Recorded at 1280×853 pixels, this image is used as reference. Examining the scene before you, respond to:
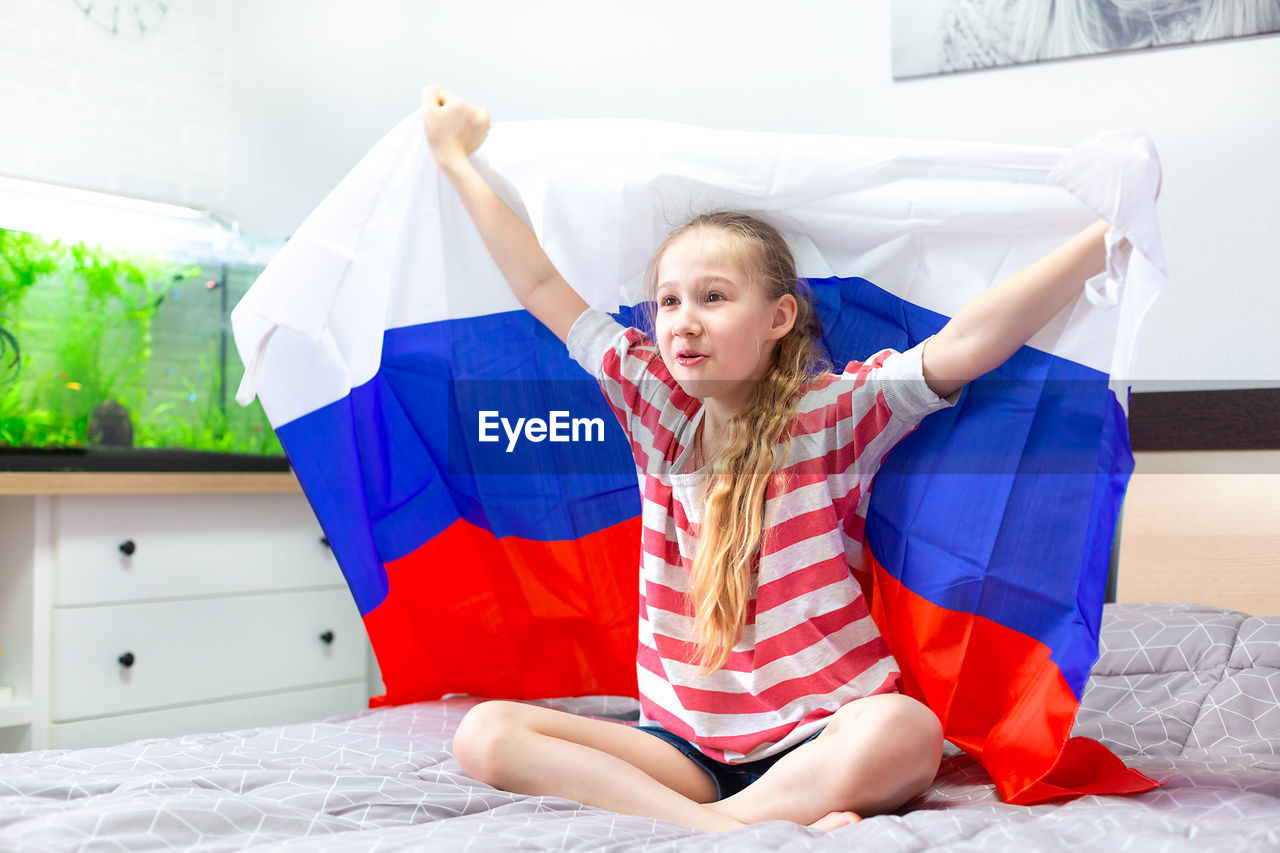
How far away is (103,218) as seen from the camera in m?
2.21

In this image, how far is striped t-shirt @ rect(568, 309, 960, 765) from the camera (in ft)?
3.30

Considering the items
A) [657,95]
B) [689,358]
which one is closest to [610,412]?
[689,358]

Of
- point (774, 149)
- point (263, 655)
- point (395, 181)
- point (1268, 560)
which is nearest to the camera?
point (774, 149)

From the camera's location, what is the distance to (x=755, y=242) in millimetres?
1106

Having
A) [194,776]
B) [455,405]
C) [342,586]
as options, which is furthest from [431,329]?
[342,586]

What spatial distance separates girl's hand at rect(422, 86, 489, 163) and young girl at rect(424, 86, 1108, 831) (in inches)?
10.6

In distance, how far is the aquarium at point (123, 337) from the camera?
1.99m

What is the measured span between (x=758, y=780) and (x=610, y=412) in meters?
0.53

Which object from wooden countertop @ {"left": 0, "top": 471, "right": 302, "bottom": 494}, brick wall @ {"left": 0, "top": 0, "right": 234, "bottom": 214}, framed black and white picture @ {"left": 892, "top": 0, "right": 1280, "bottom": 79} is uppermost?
brick wall @ {"left": 0, "top": 0, "right": 234, "bottom": 214}

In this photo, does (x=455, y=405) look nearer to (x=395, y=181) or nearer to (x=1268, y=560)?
(x=395, y=181)

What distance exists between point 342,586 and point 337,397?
3.24 feet

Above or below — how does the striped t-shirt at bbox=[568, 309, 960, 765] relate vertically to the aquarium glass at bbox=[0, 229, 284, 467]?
below

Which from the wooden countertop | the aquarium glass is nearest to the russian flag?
the wooden countertop

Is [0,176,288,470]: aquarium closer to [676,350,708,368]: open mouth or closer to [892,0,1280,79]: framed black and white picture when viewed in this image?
[676,350,708,368]: open mouth
